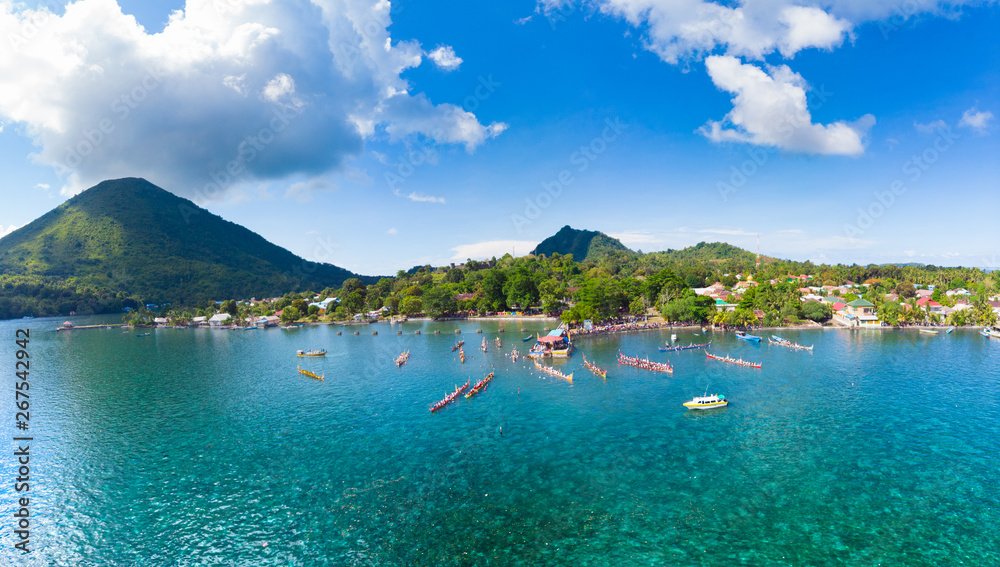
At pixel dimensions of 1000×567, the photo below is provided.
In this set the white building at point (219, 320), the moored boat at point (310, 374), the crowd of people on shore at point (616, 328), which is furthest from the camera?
the white building at point (219, 320)

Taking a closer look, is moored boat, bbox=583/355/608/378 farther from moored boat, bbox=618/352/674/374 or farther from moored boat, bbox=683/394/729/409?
moored boat, bbox=683/394/729/409

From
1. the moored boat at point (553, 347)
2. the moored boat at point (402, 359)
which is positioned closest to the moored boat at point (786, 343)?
the moored boat at point (553, 347)

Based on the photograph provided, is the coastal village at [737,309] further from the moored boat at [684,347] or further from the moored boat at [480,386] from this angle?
the moored boat at [480,386]

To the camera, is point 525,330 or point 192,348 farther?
point 525,330

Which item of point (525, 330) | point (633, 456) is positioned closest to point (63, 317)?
point (525, 330)

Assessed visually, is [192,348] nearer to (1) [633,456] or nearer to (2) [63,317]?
(1) [633,456]

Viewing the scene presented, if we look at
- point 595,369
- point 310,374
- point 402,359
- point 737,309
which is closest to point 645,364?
point 595,369

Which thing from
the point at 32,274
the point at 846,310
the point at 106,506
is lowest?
the point at 106,506

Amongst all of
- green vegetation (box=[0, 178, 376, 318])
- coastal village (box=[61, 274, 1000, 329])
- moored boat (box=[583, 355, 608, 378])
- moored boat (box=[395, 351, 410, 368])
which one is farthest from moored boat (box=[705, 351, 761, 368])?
green vegetation (box=[0, 178, 376, 318])
